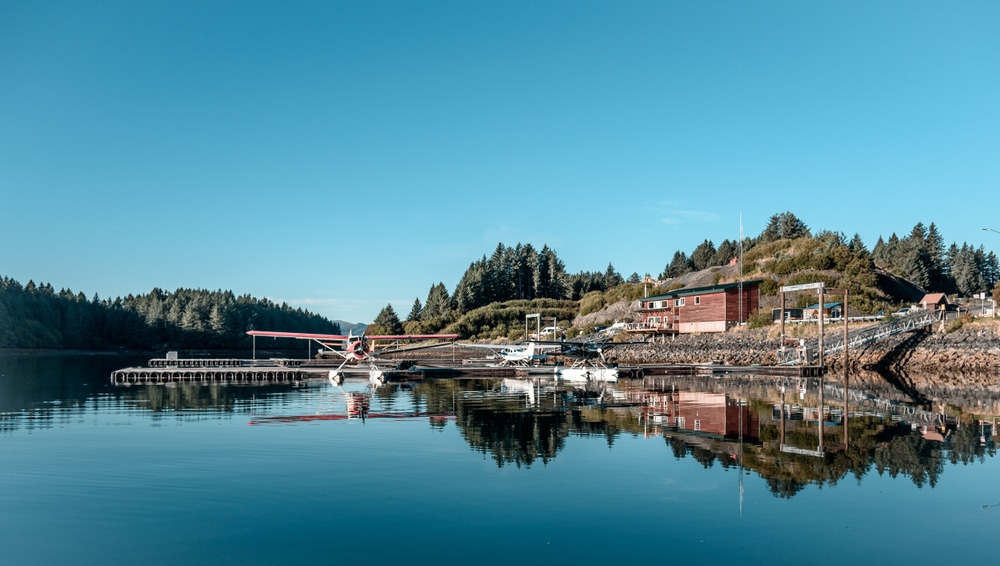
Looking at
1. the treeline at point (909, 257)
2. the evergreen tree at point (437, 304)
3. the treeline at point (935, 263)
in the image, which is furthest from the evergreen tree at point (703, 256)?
the evergreen tree at point (437, 304)

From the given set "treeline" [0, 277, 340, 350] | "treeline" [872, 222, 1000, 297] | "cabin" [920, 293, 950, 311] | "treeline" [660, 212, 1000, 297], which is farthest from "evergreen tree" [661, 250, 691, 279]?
"treeline" [0, 277, 340, 350]

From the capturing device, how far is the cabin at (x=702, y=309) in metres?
74.1

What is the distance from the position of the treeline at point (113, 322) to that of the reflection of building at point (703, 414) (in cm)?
12170

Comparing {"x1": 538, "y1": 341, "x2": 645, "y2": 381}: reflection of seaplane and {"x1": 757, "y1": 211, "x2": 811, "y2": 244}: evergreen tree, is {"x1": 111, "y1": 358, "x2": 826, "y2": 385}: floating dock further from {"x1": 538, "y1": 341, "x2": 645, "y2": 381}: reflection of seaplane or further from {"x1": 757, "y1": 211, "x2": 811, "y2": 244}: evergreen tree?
{"x1": 757, "y1": 211, "x2": 811, "y2": 244}: evergreen tree

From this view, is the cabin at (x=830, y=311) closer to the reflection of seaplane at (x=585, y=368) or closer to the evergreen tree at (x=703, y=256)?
the reflection of seaplane at (x=585, y=368)

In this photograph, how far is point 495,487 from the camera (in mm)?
16781

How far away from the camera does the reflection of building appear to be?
84.2ft

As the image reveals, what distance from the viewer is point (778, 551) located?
1211 cm

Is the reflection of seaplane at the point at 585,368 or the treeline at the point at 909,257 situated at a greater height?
the treeline at the point at 909,257

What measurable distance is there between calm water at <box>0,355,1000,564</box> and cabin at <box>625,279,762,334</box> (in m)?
43.6

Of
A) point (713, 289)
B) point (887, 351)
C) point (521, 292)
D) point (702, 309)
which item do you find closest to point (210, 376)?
point (702, 309)

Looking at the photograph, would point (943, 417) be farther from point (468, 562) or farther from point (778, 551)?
point (468, 562)

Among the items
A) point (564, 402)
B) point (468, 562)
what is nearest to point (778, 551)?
point (468, 562)

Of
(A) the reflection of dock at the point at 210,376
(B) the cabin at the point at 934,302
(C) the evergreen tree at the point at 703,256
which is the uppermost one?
(C) the evergreen tree at the point at 703,256
